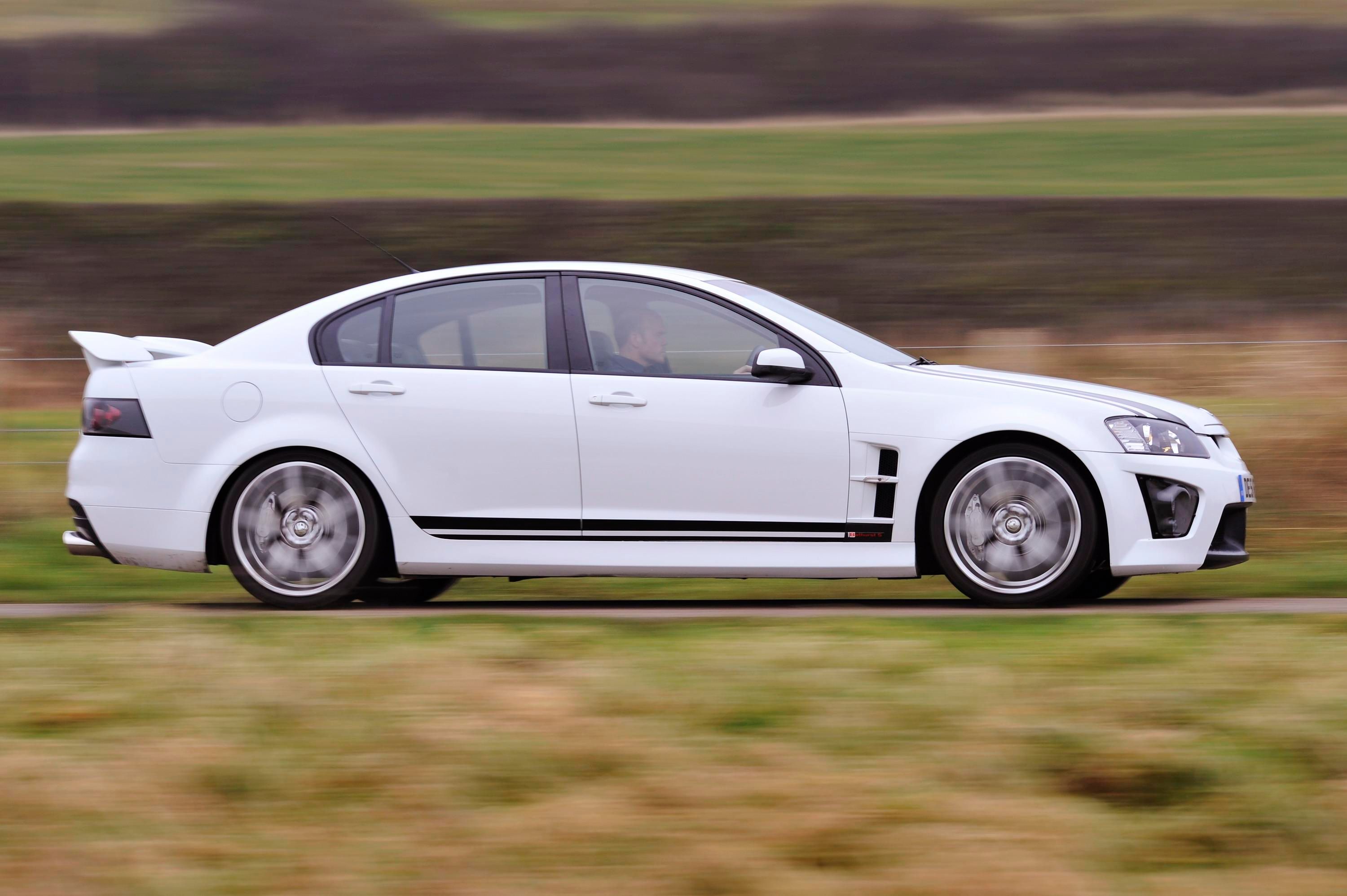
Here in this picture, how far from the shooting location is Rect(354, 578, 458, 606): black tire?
785cm

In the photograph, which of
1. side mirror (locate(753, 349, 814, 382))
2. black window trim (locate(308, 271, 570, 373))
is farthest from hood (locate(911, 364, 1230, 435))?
black window trim (locate(308, 271, 570, 373))

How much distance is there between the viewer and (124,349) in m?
7.25

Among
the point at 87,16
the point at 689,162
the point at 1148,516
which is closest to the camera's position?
the point at 1148,516

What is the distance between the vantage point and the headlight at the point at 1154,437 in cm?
675

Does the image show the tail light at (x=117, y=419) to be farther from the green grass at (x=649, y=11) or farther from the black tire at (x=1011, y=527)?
the green grass at (x=649, y=11)

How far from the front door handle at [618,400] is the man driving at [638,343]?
0.40ft

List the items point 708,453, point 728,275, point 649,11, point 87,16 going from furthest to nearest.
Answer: point 87,16 < point 649,11 < point 728,275 < point 708,453

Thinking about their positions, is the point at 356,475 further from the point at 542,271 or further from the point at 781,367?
the point at 781,367

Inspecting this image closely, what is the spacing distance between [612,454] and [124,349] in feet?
7.08

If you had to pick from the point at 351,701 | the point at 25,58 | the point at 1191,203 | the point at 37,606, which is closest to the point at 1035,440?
the point at 351,701

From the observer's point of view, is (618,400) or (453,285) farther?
(453,285)

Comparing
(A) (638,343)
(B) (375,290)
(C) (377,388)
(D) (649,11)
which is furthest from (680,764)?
(D) (649,11)

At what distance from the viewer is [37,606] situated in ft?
24.7

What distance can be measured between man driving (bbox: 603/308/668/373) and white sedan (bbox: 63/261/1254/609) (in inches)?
0.4
